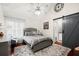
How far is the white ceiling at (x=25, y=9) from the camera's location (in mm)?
1581

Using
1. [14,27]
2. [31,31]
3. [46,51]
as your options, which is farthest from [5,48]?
[46,51]

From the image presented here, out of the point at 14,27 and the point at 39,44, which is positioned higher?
the point at 14,27

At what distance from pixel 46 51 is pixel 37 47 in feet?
0.55

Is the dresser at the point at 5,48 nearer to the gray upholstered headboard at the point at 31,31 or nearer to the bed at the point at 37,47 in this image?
the bed at the point at 37,47

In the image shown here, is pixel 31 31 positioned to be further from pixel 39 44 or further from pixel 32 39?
pixel 39 44

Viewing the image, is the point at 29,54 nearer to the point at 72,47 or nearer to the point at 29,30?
the point at 29,30

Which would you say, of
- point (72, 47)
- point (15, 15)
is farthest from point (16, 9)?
point (72, 47)

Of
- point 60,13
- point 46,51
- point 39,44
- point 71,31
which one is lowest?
point 46,51

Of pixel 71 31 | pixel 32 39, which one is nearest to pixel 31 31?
pixel 32 39

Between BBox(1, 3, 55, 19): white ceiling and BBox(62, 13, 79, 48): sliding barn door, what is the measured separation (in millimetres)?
346

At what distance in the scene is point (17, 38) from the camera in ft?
5.24

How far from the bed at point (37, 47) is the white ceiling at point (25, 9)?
25cm

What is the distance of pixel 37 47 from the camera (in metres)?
1.58

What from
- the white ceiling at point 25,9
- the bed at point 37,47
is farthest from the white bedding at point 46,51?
the white ceiling at point 25,9
